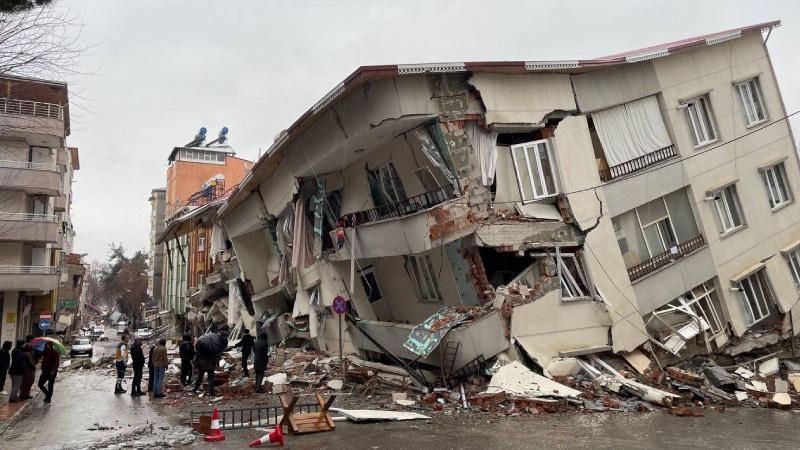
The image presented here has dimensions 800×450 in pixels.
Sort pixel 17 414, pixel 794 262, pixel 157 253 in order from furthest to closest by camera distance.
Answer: pixel 157 253
pixel 794 262
pixel 17 414

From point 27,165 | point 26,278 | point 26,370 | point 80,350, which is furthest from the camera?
point 80,350

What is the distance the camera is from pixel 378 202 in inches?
618

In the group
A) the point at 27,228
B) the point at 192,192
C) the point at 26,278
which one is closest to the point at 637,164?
the point at 27,228

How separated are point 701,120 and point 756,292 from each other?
525cm

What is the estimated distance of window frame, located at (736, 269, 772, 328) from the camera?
15.1 m

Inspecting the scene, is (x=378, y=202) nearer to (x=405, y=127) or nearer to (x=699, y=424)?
(x=405, y=127)

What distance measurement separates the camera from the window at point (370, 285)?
17031mm

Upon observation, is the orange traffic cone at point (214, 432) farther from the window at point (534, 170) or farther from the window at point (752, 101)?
the window at point (752, 101)

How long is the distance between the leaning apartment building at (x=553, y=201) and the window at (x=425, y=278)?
6 cm

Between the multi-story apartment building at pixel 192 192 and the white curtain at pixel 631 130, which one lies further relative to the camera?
the multi-story apartment building at pixel 192 192

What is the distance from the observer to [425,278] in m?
15.0

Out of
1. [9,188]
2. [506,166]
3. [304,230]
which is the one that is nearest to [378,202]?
[304,230]

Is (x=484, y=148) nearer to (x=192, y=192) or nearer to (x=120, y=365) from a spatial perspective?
(x=120, y=365)

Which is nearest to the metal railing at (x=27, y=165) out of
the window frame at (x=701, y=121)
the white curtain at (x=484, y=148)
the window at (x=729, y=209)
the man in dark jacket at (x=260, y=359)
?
the man in dark jacket at (x=260, y=359)
